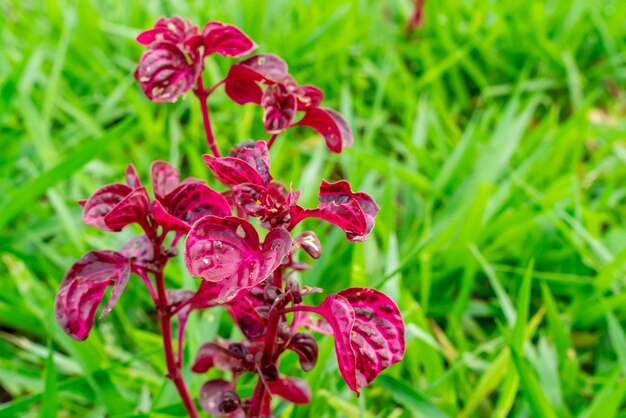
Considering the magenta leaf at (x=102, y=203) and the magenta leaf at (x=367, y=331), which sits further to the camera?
the magenta leaf at (x=102, y=203)

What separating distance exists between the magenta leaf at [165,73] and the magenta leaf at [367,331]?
1.02ft

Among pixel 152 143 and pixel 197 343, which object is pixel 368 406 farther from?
pixel 152 143

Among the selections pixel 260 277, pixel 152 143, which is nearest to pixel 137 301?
pixel 152 143

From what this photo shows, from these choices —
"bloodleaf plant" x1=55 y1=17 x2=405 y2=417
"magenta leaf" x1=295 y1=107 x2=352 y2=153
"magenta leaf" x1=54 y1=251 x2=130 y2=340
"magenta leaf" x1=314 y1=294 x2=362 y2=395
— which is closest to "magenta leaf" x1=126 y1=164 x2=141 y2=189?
"bloodleaf plant" x1=55 y1=17 x2=405 y2=417

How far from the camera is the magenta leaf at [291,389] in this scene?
103 cm

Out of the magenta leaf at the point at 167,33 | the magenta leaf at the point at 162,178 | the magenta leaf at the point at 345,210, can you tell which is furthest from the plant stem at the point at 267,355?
the magenta leaf at the point at 167,33

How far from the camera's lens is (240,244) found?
0.76 meters

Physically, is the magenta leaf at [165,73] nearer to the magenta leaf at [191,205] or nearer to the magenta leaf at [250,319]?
the magenta leaf at [191,205]

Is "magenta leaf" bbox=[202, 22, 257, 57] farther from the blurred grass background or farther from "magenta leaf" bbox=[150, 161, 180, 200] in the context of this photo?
the blurred grass background

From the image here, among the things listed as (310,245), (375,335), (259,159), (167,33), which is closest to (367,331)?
(375,335)

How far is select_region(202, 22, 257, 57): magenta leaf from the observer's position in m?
0.91

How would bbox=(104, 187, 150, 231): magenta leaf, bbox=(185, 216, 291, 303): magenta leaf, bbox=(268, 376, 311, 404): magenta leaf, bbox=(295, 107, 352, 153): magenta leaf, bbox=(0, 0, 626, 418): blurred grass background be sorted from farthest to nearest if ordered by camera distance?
bbox=(0, 0, 626, 418): blurred grass background
bbox=(268, 376, 311, 404): magenta leaf
bbox=(295, 107, 352, 153): magenta leaf
bbox=(104, 187, 150, 231): magenta leaf
bbox=(185, 216, 291, 303): magenta leaf

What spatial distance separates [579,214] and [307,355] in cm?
106

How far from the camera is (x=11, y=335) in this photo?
5.28 feet
